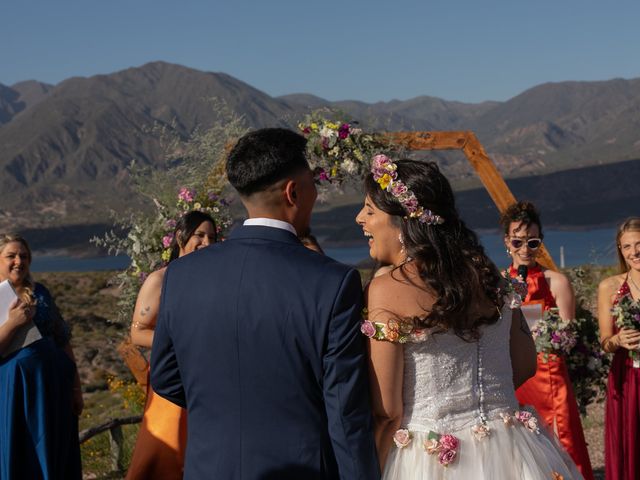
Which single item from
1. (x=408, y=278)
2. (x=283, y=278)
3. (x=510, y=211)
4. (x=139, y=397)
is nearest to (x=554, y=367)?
(x=510, y=211)

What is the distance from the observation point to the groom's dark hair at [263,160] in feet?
8.54

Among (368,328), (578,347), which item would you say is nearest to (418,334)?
(368,328)

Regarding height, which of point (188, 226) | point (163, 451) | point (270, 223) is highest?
point (270, 223)

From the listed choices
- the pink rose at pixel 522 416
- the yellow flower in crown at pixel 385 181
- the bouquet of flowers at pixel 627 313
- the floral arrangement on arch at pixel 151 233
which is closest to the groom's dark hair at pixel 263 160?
the yellow flower in crown at pixel 385 181

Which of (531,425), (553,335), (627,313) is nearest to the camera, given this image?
(531,425)

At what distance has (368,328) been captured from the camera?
2594 millimetres

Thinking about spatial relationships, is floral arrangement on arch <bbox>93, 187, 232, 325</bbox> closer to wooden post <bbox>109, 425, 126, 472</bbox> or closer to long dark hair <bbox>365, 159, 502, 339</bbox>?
wooden post <bbox>109, 425, 126, 472</bbox>

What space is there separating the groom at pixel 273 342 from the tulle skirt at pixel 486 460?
313 mm

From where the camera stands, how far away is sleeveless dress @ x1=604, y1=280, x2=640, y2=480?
5.02m

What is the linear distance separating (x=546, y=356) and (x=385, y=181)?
2948 mm

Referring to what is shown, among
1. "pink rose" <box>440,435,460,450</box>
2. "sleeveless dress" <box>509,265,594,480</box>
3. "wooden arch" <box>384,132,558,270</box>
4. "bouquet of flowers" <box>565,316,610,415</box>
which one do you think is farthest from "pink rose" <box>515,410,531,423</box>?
"wooden arch" <box>384,132,558,270</box>

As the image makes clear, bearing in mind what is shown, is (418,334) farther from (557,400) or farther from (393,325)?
(557,400)

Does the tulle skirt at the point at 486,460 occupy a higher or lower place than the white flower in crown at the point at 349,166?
lower

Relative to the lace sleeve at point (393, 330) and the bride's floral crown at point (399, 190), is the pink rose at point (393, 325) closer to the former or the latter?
the lace sleeve at point (393, 330)
